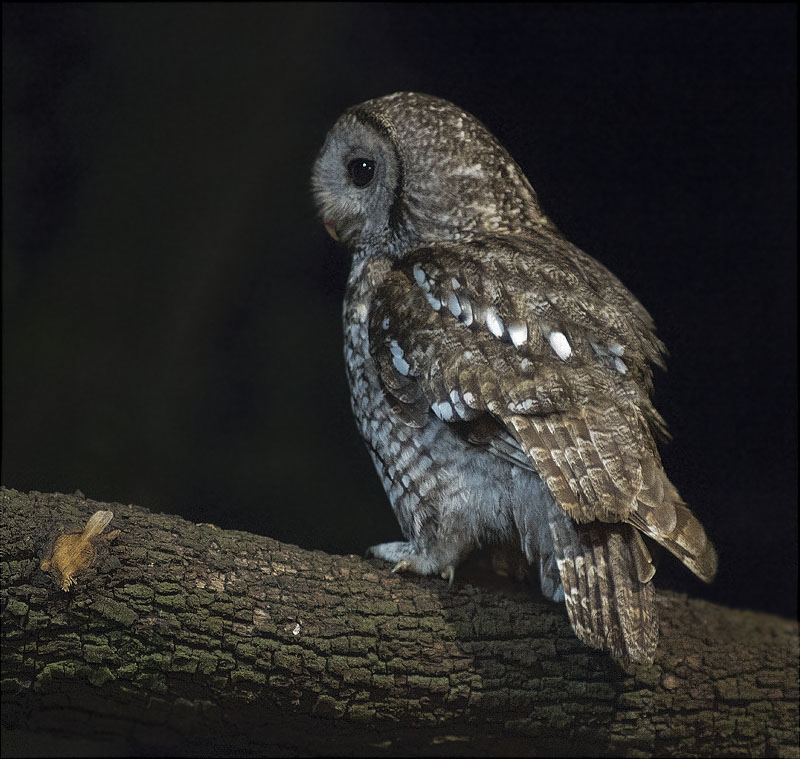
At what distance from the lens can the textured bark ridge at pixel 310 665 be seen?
1.51 metres

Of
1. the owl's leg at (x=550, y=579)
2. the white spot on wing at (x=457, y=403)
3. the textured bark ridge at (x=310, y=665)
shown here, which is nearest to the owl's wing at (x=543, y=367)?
the white spot on wing at (x=457, y=403)

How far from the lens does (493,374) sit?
5.37ft

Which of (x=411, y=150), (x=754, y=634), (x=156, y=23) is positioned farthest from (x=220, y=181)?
(x=754, y=634)

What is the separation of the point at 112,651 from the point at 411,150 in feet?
3.91

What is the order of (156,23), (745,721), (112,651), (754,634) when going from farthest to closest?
(156,23) → (754,634) → (745,721) → (112,651)

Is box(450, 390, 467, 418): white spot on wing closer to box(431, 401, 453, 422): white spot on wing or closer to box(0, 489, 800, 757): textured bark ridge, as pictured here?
box(431, 401, 453, 422): white spot on wing

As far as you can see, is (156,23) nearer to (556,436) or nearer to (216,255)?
(216,255)

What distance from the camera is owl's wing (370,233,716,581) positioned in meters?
1.54

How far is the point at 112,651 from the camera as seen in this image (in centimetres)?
151

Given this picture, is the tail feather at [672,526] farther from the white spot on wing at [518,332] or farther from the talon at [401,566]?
the talon at [401,566]

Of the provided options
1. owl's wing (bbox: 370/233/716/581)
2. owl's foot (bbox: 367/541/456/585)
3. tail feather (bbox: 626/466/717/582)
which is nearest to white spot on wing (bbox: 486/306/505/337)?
owl's wing (bbox: 370/233/716/581)

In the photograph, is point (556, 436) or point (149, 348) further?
point (149, 348)

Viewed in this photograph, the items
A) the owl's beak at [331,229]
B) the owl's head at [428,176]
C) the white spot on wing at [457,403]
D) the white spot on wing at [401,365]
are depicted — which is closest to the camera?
the white spot on wing at [457,403]

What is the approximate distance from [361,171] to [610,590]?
1.11 m
